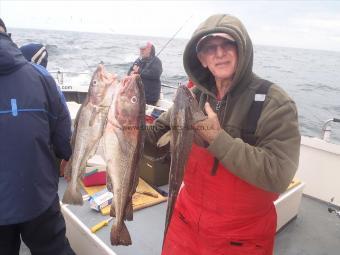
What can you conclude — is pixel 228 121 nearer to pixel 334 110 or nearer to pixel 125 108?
pixel 125 108

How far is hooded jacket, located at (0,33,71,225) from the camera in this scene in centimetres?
277

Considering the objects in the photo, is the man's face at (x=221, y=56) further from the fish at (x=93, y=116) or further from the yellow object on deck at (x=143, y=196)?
the yellow object on deck at (x=143, y=196)

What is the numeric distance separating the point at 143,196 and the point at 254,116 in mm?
2766

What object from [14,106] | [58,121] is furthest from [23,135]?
[58,121]

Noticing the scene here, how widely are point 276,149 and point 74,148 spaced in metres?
1.24

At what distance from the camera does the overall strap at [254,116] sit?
233 centimetres

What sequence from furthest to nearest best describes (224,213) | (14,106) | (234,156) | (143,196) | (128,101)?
(143,196) < (14,106) < (224,213) < (234,156) < (128,101)

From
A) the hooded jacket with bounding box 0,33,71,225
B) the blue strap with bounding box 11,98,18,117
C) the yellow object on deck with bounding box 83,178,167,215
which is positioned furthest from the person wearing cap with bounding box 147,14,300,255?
the yellow object on deck with bounding box 83,178,167,215

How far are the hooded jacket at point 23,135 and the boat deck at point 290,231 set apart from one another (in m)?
1.10

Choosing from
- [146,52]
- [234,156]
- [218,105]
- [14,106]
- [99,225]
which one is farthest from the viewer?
[146,52]

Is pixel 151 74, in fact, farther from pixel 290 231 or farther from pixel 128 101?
pixel 128 101

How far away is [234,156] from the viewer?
216 centimetres

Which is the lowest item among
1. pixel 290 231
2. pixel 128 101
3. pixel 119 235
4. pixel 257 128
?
pixel 290 231

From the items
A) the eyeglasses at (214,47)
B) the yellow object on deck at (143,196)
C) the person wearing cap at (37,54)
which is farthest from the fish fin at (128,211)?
the person wearing cap at (37,54)
